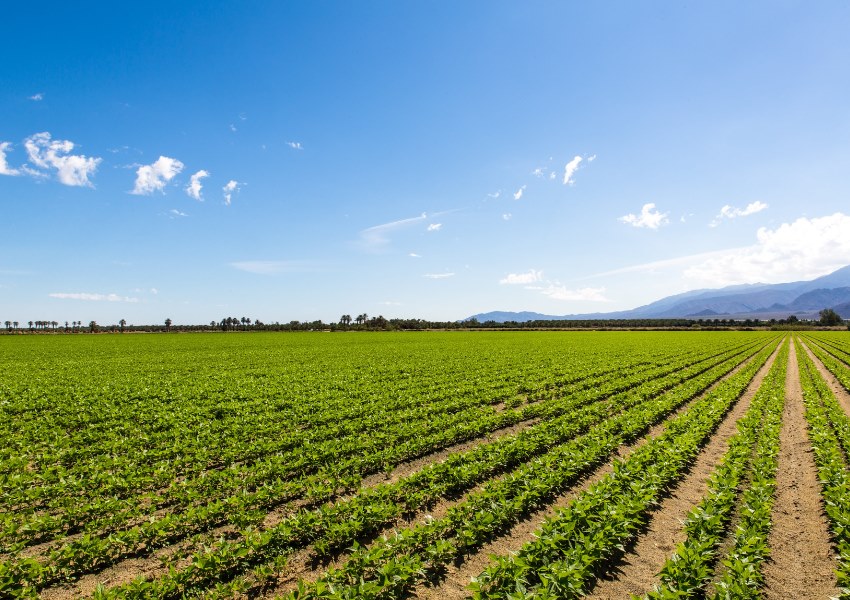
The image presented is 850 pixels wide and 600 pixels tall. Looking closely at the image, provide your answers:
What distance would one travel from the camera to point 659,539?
8.21 metres

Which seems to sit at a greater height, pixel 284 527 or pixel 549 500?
pixel 284 527

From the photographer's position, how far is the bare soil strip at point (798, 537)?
6855 millimetres

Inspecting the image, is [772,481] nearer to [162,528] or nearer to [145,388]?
[162,528]

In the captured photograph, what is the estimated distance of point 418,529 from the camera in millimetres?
7609

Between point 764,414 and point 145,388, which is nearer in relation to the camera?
point 764,414

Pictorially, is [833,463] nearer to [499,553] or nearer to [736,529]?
[736,529]

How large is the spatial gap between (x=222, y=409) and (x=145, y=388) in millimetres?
8971

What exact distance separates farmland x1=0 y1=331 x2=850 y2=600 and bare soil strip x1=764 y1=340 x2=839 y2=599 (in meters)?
0.05

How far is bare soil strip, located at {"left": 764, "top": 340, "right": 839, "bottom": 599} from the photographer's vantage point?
22.5ft

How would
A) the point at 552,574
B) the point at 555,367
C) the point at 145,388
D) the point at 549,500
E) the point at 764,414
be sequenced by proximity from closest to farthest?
the point at 552,574 < the point at 549,500 < the point at 764,414 < the point at 145,388 < the point at 555,367

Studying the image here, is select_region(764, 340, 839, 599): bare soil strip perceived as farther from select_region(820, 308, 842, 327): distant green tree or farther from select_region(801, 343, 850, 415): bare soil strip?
select_region(820, 308, 842, 327): distant green tree

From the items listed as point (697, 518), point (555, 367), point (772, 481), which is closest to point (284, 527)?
point (697, 518)

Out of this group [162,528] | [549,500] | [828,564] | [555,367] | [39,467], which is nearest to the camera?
[828,564]

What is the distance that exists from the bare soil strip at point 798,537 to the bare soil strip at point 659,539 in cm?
148
